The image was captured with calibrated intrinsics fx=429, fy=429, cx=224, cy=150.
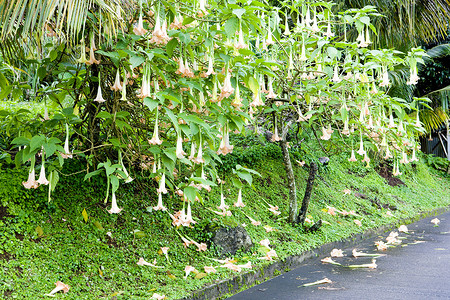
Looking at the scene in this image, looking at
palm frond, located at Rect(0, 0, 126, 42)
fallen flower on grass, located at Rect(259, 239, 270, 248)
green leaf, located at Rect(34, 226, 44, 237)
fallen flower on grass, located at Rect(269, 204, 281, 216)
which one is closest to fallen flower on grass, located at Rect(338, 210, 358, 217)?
fallen flower on grass, located at Rect(269, 204, 281, 216)

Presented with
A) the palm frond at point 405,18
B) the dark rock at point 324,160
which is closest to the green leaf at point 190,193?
the dark rock at point 324,160

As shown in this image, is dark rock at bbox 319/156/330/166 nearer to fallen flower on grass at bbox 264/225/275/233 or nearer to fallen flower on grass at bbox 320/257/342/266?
fallen flower on grass at bbox 264/225/275/233

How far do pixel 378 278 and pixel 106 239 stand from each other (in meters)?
2.81

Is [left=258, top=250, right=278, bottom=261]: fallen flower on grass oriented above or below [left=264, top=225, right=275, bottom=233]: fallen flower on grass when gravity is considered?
below

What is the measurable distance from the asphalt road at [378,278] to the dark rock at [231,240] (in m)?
0.52

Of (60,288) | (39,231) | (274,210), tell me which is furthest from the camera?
(274,210)

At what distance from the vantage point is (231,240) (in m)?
4.81

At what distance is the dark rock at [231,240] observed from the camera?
477cm

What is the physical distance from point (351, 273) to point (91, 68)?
11.4ft

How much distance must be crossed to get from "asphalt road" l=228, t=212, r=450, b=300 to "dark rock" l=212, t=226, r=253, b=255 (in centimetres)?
52

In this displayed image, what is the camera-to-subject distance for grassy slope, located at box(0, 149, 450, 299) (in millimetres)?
3609

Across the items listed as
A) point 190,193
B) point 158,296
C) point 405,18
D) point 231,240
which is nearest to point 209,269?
point 231,240

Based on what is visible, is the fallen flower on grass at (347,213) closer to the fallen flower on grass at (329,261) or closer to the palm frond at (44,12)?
the fallen flower on grass at (329,261)

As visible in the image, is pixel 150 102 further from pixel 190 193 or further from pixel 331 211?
pixel 331 211
